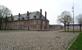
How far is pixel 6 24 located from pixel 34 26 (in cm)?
1446

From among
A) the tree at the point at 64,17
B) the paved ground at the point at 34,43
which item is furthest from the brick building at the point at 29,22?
the paved ground at the point at 34,43

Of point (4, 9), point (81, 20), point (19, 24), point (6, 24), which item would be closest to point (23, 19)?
point (19, 24)

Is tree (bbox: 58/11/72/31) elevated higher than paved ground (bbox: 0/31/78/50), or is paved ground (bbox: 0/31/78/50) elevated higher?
tree (bbox: 58/11/72/31)

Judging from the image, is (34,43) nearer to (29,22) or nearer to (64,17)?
(29,22)

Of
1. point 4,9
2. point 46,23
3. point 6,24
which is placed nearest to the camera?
point 4,9

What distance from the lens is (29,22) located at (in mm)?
94312

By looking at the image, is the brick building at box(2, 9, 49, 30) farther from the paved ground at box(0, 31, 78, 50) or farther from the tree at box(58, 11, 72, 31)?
the paved ground at box(0, 31, 78, 50)

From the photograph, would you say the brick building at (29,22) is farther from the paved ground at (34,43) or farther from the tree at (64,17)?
the paved ground at (34,43)

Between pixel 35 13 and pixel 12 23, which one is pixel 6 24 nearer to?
pixel 12 23

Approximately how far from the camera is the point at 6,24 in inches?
3575

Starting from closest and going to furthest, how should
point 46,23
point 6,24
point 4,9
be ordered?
1. point 4,9
2. point 6,24
3. point 46,23

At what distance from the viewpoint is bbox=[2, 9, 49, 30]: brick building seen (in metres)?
91.8

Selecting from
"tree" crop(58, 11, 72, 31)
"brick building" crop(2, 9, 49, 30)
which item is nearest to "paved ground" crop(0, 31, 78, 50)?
"brick building" crop(2, 9, 49, 30)

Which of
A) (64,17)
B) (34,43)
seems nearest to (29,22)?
(64,17)
